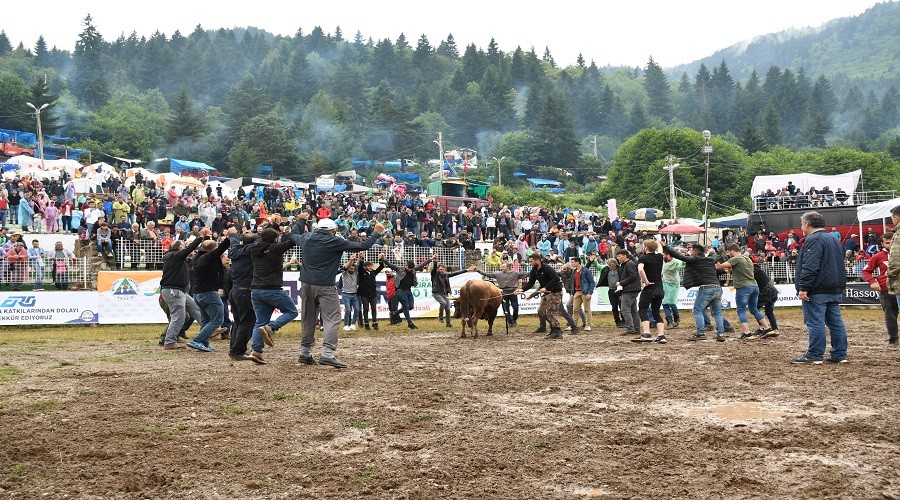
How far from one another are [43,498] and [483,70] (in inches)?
7205

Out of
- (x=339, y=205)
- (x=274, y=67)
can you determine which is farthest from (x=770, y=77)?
(x=339, y=205)

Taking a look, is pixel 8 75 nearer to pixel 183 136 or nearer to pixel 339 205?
pixel 183 136

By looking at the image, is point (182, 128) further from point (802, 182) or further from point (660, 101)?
point (660, 101)

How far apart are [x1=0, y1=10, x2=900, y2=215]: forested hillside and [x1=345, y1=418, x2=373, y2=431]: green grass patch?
321 ft

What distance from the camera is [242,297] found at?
1263 cm

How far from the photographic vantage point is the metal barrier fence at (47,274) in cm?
2402

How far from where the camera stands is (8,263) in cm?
2402

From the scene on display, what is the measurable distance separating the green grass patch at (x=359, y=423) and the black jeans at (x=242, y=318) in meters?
5.10

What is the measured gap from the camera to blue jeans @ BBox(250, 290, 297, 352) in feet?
40.5

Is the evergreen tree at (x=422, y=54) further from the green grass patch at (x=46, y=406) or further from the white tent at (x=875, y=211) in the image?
the green grass patch at (x=46, y=406)

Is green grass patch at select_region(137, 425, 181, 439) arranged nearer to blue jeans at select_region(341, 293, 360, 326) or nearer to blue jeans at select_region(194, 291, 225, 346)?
blue jeans at select_region(194, 291, 225, 346)

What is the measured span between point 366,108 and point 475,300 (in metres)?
136

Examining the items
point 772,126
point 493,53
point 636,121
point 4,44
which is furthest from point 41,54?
point 772,126

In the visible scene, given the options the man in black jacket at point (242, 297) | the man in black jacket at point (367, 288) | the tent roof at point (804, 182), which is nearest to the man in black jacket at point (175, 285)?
the man in black jacket at point (242, 297)
